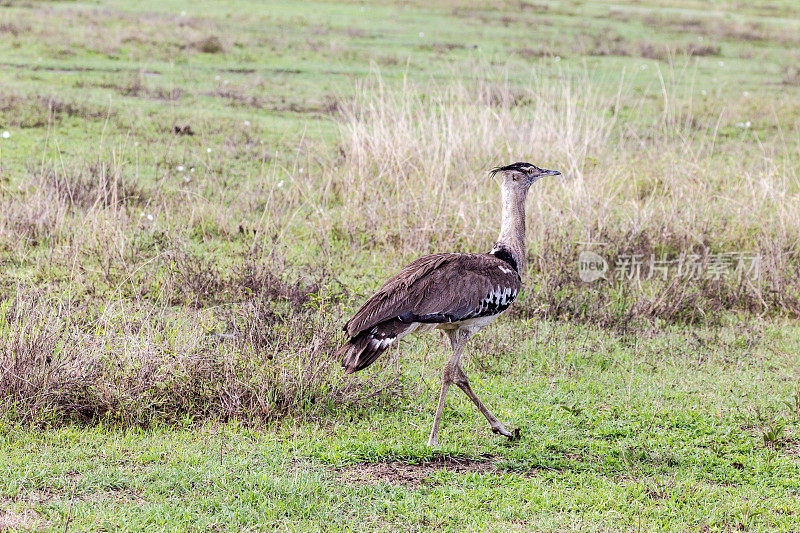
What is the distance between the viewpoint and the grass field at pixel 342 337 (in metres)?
4.02

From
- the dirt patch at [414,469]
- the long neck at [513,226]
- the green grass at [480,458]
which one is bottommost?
the dirt patch at [414,469]

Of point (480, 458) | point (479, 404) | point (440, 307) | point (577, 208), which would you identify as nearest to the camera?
point (440, 307)

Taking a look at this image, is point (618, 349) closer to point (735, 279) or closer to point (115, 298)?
point (735, 279)

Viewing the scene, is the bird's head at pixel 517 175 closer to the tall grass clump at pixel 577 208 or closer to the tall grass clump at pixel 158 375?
the tall grass clump at pixel 158 375

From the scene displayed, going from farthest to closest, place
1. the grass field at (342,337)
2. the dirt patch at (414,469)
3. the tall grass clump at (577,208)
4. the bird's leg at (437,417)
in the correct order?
the tall grass clump at (577,208), the bird's leg at (437,417), the dirt patch at (414,469), the grass field at (342,337)

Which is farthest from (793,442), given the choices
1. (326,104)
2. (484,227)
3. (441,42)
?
(441,42)

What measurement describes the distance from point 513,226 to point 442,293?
79 centimetres

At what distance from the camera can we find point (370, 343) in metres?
4.30

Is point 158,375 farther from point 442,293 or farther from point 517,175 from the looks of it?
point 517,175

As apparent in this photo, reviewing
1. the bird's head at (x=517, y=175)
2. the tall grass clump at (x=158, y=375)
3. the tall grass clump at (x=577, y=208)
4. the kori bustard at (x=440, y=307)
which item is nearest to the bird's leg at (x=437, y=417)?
the kori bustard at (x=440, y=307)

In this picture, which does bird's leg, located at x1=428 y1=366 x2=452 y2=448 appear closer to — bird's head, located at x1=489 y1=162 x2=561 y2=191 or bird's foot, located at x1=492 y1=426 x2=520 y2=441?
bird's foot, located at x1=492 y1=426 x2=520 y2=441

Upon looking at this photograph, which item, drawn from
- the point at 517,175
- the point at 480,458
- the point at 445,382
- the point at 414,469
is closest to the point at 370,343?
the point at 445,382

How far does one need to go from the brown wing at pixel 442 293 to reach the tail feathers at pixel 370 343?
3 cm

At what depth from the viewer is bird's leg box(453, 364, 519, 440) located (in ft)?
15.1
